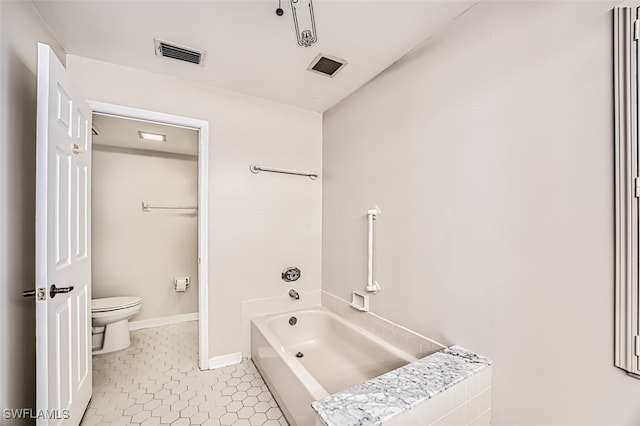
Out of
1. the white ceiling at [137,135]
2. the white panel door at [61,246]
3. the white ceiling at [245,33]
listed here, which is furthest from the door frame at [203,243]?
the white panel door at [61,246]

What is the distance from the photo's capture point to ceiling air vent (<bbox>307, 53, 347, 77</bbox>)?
192 cm

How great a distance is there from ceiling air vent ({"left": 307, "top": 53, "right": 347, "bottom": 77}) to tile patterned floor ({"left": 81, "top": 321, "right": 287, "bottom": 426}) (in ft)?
7.77

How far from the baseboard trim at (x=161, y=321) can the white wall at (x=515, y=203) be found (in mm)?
2648

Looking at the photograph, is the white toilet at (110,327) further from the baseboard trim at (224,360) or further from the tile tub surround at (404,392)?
the tile tub surround at (404,392)

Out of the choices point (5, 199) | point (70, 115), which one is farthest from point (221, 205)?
point (5, 199)

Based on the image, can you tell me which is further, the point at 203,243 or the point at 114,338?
the point at 114,338

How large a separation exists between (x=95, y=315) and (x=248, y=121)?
2232 millimetres

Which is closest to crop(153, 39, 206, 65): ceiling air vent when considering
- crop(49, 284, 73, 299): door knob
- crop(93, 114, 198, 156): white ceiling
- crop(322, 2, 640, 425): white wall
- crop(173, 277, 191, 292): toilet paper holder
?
crop(93, 114, 198, 156): white ceiling

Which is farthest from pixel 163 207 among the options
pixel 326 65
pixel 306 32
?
pixel 306 32

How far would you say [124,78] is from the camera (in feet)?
6.68

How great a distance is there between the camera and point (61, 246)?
1.39m

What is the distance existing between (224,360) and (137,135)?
236 cm

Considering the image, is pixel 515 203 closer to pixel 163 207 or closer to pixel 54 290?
pixel 54 290

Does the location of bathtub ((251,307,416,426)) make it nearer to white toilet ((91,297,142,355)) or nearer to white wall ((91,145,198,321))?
white toilet ((91,297,142,355))
